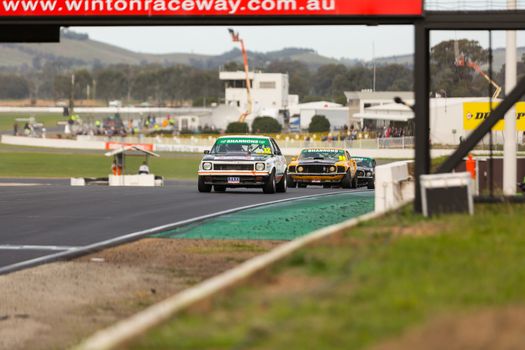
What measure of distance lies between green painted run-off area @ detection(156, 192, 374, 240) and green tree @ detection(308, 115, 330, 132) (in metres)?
115

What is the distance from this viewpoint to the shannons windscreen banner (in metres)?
18.4

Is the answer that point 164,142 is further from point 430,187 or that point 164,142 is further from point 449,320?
point 449,320

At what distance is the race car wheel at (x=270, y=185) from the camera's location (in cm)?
3394

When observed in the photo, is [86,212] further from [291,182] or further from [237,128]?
[237,128]

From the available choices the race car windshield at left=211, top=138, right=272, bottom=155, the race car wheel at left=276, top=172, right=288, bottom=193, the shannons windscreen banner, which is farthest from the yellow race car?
the shannons windscreen banner

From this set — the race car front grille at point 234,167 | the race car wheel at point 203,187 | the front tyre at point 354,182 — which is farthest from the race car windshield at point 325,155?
the race car front grille at point 234,167

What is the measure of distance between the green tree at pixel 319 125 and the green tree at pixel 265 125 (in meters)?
4.47

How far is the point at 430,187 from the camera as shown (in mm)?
15703

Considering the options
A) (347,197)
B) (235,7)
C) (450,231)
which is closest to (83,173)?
(347,197)

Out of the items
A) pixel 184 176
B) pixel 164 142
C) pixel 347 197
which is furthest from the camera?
pixel 164 142

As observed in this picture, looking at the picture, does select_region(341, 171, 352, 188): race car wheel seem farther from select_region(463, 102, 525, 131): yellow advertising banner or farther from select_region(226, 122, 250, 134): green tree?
select_region(226, 122, 250, 134): green tree

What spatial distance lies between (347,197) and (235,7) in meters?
15.8

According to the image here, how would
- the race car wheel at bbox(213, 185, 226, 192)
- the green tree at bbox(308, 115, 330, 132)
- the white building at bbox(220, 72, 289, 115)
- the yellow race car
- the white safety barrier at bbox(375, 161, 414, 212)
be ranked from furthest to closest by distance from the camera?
the white building at bbox(220, 72, 289, 115), the green tree at bbox(308, 115, 330, 132), the yellow race car, the race car wheel at bbox(213, 185, 226, 192), the white safety barrier at bbox(375, 161, 414, 212)

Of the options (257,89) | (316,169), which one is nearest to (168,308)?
(316,169)
